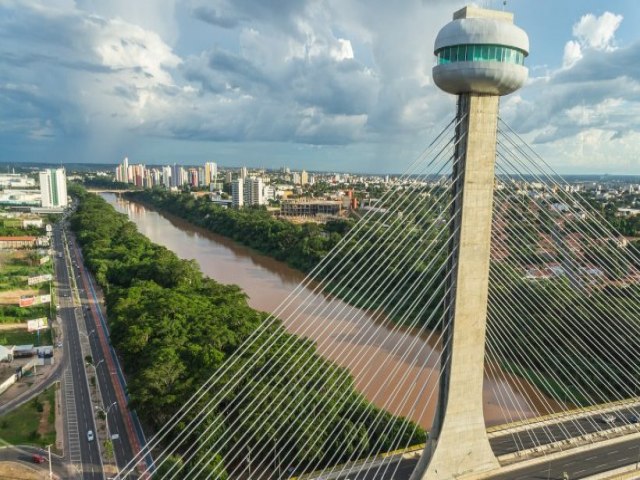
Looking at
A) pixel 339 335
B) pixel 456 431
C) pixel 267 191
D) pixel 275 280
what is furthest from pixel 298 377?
pixel 267 191

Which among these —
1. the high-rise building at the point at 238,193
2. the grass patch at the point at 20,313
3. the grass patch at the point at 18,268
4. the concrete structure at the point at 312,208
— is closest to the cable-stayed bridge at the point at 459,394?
the grass patch at the point at 20,313

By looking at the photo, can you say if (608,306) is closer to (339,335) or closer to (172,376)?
(339,335)

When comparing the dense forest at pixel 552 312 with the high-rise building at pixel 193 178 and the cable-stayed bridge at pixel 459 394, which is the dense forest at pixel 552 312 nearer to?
the cable-stayed bridge at pixel 459 394

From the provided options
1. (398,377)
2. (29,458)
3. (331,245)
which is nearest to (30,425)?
(29,458)

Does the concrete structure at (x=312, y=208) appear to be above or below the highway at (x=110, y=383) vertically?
above

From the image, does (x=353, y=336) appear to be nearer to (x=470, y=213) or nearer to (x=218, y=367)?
(x=218, y=367)

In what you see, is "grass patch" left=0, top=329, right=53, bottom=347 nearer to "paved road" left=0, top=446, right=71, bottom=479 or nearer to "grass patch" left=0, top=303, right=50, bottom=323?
"grass patch" left=0, top=303, right=50, bottom=323
